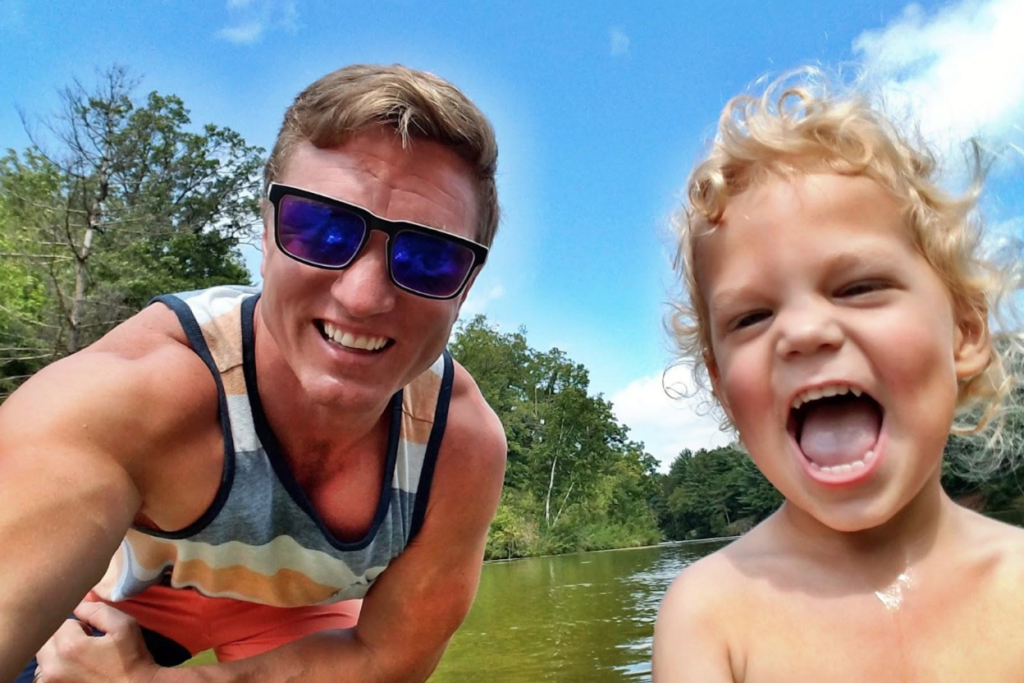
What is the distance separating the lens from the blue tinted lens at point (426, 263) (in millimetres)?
1782

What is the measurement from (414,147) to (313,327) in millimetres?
478

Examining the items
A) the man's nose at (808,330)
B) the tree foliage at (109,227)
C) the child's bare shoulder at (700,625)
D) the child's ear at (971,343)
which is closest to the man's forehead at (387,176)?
the man's nose at (808,330)

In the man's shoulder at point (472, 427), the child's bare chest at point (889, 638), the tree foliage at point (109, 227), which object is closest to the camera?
the child's bare chest at point (889, 638)

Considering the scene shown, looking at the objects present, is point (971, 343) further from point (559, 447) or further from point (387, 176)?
point (559, 447)

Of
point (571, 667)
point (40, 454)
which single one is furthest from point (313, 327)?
point (571, 667)

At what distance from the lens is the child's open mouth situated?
1324 millimetres

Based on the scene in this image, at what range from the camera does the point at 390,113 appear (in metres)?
1.82

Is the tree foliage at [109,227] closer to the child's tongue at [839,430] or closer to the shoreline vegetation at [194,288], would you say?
the shoreline vegetation at [194,288]

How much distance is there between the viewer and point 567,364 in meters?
44.9

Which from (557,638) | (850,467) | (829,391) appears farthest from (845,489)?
(557,638)

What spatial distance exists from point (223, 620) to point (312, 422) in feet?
2.79

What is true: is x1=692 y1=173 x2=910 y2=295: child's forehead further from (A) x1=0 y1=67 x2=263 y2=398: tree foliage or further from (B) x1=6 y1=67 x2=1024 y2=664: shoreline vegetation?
(A) x1=0 y1=67 x2=263 y2=398: tree foliage

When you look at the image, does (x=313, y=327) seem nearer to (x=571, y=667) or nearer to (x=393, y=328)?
(x=393, y=328)

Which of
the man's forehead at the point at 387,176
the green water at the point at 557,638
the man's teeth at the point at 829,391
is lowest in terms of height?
the green water at the point at 557,638
